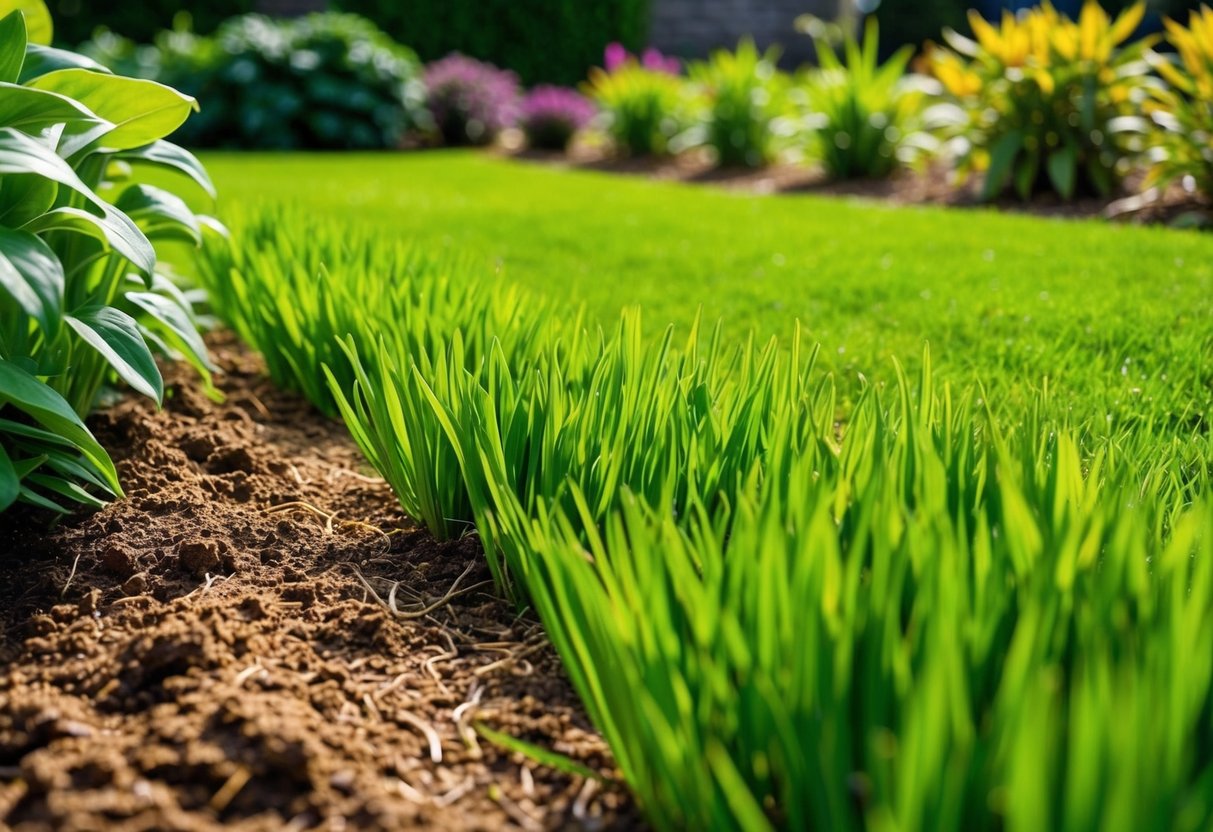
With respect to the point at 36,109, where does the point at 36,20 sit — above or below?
above

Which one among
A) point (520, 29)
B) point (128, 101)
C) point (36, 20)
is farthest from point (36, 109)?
point (520, 29)

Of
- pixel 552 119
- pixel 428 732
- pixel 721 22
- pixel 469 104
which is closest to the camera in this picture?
pixel 428 732

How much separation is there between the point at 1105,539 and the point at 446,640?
3.00 ft

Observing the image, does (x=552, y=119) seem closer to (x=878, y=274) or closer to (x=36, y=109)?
(x=878, y=274)

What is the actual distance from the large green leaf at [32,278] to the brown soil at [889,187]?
4672 mm

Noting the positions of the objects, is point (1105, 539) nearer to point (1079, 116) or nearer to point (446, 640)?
point (446, 640)

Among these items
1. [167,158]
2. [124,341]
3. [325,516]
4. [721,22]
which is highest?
[721,22]

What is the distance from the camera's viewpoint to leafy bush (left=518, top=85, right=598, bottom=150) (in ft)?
33.9

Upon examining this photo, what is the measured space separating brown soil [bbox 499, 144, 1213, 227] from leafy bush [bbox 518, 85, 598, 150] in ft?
0.47

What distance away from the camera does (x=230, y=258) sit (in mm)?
3246

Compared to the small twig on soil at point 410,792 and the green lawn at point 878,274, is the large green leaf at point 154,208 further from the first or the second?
the small twig on soil at point 410,792

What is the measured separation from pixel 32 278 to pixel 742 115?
717 cm

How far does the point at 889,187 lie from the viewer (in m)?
7.02

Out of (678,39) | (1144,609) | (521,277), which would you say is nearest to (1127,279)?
(521,277)
